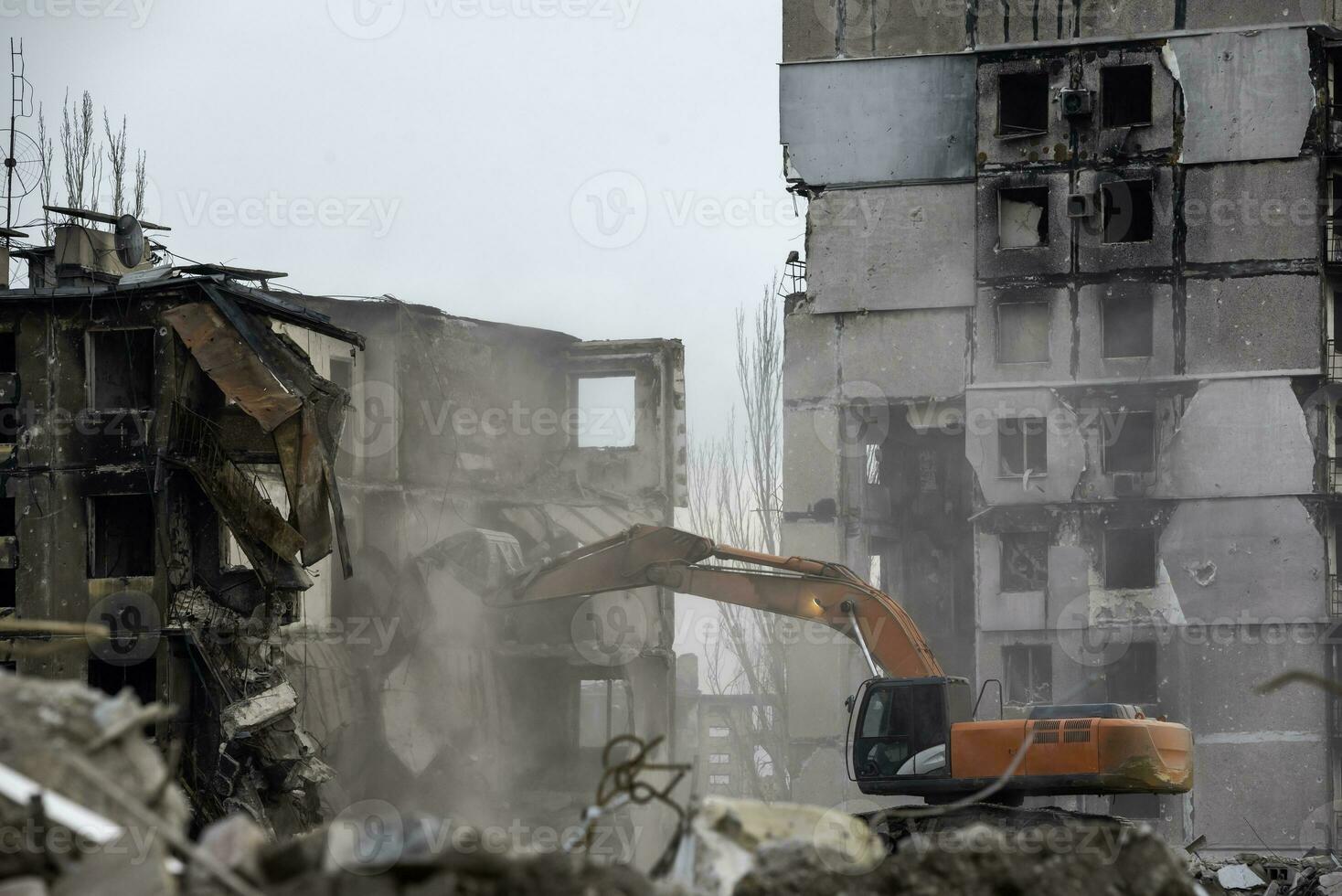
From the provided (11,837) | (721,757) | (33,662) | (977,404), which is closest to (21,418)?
(33,662)

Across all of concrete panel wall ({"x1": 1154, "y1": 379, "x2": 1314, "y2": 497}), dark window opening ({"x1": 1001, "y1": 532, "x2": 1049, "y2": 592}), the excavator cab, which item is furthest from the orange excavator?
concrete panel wall ({"x1": 1154, "y1": 379, "x2": 1314, "y2": 497})

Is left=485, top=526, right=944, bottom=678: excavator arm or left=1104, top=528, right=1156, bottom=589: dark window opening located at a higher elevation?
left=485, top=526, right=944, bottom=678: excavator arm

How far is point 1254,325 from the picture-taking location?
121ft

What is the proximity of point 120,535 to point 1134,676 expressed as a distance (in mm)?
22848

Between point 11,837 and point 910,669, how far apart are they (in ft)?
45.9

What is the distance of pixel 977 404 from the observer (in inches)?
1501

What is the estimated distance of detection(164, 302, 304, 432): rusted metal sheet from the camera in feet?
68.0

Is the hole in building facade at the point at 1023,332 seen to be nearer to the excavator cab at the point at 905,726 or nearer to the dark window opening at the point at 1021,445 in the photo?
the dark window opening at the point at 1021,445

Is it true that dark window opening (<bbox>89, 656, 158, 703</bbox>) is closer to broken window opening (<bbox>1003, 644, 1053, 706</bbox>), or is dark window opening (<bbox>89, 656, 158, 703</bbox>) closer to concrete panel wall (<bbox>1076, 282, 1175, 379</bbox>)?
broken window opening (<bbox>1003, 644, 1053, 706</bbox>)

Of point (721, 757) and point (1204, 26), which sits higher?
point (1204, 26)

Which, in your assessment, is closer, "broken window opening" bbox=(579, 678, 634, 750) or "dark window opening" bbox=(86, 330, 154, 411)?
"dark window opening" bbox=(86, 330, 154, 411)

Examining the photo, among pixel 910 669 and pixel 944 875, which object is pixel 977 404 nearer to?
pixel 910 669

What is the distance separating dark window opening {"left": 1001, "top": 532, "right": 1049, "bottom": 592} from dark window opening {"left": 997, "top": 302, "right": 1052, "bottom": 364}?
422 cm

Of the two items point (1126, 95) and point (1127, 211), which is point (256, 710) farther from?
point (1126, 95)
